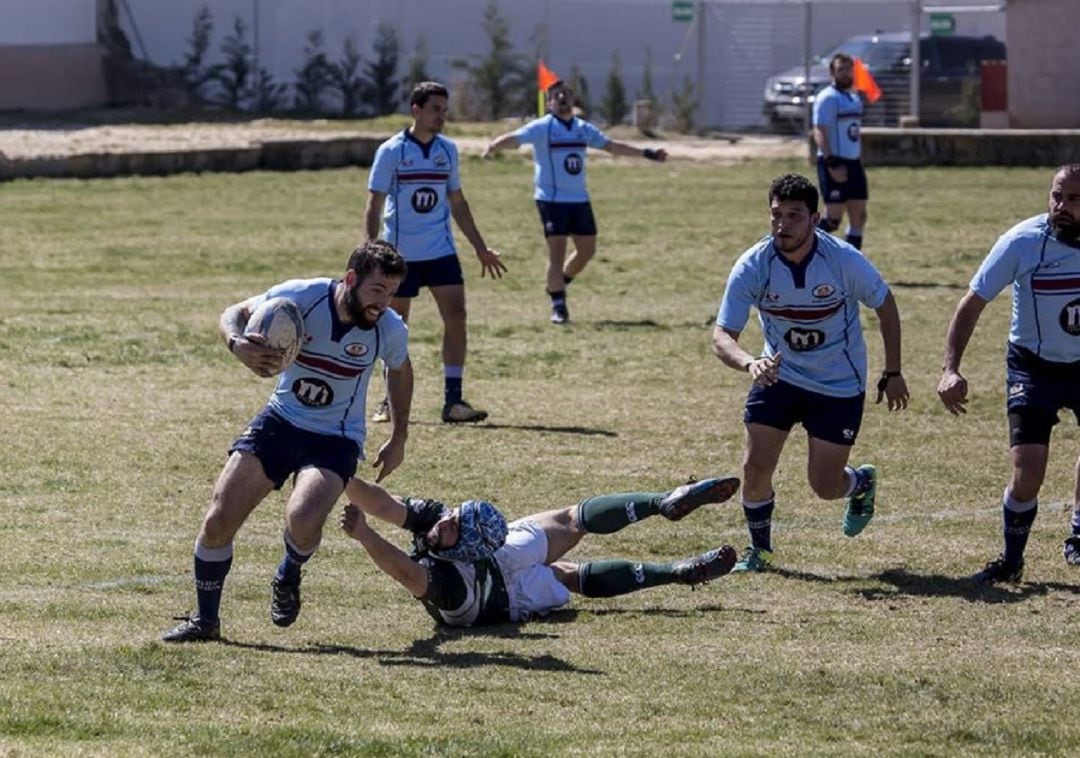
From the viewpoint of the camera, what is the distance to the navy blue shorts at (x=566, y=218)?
18312mm

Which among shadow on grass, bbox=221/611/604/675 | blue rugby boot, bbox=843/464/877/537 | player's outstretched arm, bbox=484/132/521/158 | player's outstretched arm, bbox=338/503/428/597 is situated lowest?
shadow on grass, bbox=221/611/604/675

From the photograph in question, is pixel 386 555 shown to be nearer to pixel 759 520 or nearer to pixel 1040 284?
pixel 759 520

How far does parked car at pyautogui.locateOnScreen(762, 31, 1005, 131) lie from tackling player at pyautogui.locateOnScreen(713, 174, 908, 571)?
92.2ft

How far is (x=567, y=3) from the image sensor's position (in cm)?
4272

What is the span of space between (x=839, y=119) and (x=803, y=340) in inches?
465

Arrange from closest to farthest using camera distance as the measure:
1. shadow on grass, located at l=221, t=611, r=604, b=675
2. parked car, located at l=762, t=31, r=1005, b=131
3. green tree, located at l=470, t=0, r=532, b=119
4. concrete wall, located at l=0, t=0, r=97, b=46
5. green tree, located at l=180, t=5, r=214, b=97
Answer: shadow on grass, located at l=221, t=611, r=604, b=675
parked car, located at l=762, t=31, r=1005, b=131
concrete wall, located at l=0, t=0, r=97, b=46
green tree, located at l=470, t=0, r=532, b=119
green tree, located at l=180, t=5, r=214, b=97

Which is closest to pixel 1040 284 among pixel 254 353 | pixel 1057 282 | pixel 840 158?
pixel 1057 282

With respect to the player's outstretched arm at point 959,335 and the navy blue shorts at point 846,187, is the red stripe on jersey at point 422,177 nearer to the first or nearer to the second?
the player's outstretched arm at point 959,335

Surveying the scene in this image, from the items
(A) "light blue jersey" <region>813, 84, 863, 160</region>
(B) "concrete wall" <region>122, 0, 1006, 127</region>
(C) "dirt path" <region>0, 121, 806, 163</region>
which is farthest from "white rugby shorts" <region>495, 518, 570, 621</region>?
(B) "concrete wall" <region>122, 0, 1006, 127</region>

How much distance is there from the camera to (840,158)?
2080 cm

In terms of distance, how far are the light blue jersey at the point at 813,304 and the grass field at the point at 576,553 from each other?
37.4 inches

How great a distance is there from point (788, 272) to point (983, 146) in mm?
23423

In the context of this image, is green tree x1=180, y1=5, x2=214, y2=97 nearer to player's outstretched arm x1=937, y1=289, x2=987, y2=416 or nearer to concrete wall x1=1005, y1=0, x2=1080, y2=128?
concrete wall x1=1005, y1=0, x2=1080, y2=128

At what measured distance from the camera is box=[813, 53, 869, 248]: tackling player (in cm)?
2069
